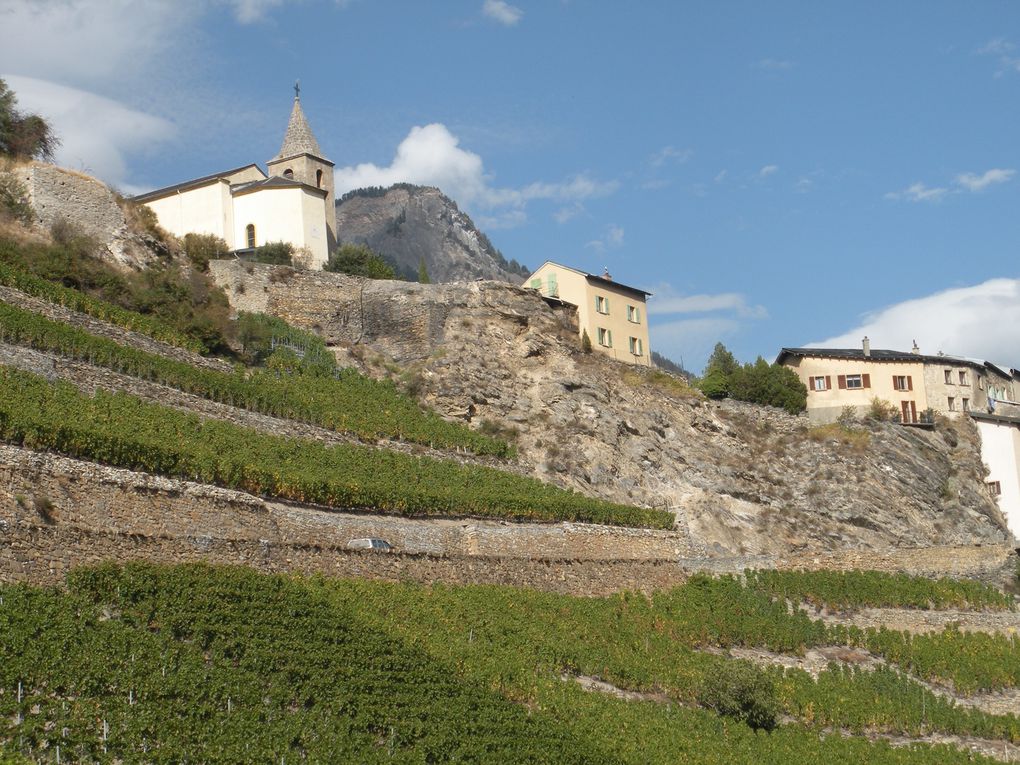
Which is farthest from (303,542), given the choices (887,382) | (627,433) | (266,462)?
(887,382)

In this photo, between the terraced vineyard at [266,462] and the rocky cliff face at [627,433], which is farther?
the rocky cliff face at [627,433]

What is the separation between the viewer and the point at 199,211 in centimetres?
5672

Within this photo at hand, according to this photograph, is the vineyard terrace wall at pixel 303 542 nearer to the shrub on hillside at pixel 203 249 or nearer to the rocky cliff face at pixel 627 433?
the rocky cliff face at pixel 627 433

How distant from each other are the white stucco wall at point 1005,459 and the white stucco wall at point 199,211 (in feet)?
120

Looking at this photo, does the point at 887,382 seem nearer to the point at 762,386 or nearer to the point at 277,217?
the point at 762,386

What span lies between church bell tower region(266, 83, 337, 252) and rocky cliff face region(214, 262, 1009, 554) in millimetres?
9658

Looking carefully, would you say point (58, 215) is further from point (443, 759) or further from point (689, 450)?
point (443, 759)

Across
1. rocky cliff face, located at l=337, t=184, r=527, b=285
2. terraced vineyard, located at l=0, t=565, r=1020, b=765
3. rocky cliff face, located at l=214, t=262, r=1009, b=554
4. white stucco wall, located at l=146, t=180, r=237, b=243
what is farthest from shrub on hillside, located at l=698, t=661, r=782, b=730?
rocky cliff face, located at l=337, t=184, r=527, b=285

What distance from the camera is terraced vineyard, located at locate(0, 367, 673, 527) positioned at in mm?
27609

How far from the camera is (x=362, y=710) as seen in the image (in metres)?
22.5

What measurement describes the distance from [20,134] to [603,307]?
2670 cm

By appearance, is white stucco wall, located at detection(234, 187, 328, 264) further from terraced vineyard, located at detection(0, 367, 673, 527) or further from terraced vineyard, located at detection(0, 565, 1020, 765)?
terraced vineyard, located at detection(0, 565, 1020, 765)

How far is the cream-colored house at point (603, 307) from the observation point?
58750mm

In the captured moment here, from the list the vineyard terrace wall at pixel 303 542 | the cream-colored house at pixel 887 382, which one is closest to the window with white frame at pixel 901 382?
the cream-colored house at pixel 887 382
